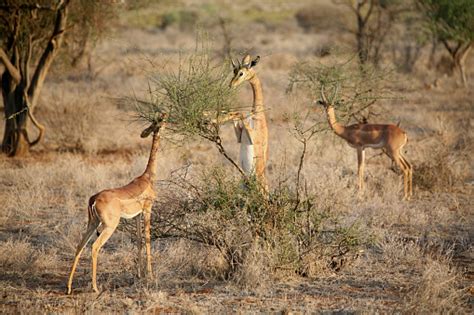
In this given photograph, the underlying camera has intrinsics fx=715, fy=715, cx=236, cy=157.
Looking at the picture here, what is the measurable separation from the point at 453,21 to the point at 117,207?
16547 millimetres

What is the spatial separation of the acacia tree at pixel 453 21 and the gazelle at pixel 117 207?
15.4 m

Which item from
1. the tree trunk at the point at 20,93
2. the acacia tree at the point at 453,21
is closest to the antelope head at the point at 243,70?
the tree trunk at the point at 20,93

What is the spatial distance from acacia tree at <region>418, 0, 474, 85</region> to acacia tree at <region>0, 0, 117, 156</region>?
10.8 meters

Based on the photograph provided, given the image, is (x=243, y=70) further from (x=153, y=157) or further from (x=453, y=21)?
(x=453, y=21)

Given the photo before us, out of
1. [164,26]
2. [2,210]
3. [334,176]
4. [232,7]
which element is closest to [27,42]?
[2,210]

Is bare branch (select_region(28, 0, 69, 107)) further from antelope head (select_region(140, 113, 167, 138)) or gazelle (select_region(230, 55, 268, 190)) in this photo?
antelope head (select_region(140, 113, 167, 138))

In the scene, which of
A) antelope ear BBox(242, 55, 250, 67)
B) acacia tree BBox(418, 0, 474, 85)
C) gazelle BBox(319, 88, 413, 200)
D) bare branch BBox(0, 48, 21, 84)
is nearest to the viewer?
antelope ear BBox(242, 55, 250, 67)

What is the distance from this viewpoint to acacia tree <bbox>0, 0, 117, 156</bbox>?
12.3 metres

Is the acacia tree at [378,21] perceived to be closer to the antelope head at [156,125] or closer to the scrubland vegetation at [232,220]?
the scrubland vegetation at [232,220]

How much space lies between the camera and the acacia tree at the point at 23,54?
1230 centimetres

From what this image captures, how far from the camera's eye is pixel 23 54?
12852 mm

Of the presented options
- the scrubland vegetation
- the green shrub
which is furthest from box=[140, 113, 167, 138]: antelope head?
the green shrub

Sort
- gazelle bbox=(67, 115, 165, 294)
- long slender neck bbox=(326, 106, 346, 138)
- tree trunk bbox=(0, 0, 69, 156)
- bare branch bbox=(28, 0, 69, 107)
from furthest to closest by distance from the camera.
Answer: tree trunk bbox=(0, 0, 69, 156) < bare branch bbox=(28, 0, 69, 107) < long slender neck bbox=(326, 106, 346, 138) < gazelle bbox=(67, 115, 165, 294)

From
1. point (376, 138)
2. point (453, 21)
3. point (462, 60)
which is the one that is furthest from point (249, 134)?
point (462, 60)
